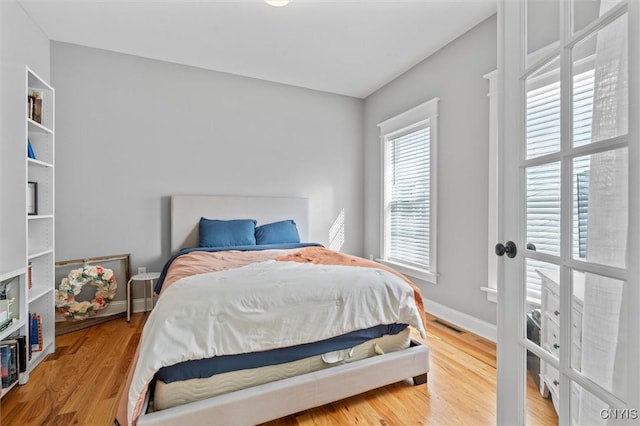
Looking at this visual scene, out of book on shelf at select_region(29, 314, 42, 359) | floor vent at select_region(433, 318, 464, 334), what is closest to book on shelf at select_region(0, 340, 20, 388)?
book on shelf at select_region(29, 314, 42, 359)

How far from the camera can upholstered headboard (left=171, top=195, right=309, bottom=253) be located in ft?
10.6

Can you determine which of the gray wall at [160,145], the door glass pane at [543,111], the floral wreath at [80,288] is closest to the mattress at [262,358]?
the door glass pane at [543,111]

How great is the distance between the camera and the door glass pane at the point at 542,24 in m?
0.92

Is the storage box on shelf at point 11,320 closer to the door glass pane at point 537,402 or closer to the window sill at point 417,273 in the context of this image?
the door glass pane at point 537,402

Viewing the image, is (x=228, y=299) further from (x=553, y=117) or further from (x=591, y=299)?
(x=553, y=117)

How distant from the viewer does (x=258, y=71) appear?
3.52m

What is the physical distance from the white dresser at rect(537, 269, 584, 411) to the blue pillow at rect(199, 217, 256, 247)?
2.73 meters

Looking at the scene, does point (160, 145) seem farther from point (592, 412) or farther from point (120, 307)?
point (592, 412)

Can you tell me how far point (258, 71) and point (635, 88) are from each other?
350 centimetres

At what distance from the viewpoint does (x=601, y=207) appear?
30.3 inches

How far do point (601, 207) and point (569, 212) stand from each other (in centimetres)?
9

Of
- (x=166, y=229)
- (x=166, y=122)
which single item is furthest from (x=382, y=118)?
(x=166, y=229)

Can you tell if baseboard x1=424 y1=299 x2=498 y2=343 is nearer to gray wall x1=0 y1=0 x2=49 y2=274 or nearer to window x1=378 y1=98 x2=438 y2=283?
window x1=378 y1=98 x2=438 y2=283

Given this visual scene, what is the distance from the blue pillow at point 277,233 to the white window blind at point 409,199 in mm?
1270
